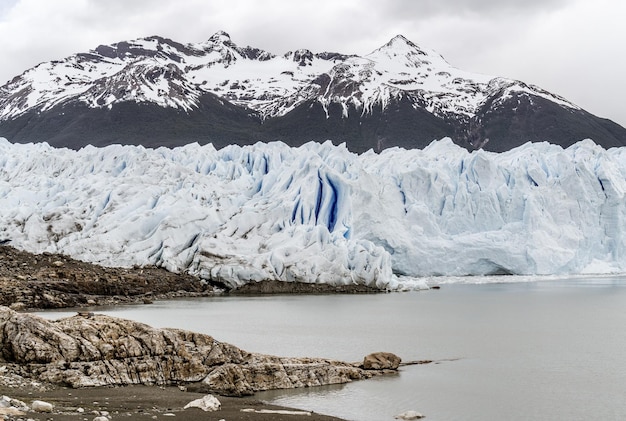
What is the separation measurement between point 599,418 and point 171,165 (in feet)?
76.4

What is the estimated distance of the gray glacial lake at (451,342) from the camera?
8.23 metres

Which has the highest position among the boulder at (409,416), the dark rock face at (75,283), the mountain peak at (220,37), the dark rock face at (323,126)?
the mountain peak at (220,37)

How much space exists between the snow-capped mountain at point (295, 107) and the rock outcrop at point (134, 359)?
Answer: 240ft

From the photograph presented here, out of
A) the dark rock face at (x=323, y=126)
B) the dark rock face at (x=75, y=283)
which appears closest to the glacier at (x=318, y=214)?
the dark rock face at (x=75, y=283)

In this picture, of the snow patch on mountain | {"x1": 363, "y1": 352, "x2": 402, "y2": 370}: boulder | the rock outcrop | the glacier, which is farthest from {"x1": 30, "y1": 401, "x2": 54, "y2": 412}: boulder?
the snow patch on mountain

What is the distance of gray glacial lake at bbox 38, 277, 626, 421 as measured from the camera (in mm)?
8227

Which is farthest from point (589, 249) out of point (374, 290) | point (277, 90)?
point (277, 90)

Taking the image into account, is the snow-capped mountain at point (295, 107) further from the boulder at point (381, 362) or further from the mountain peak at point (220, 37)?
the boulder at point (381, 362)

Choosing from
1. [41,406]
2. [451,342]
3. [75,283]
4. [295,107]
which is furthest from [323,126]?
[41,406]

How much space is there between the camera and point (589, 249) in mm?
30469

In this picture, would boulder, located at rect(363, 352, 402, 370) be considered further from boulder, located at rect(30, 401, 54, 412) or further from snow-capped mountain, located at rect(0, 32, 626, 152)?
snow-capped mountain, located at rect(0, 32, 626, 152)

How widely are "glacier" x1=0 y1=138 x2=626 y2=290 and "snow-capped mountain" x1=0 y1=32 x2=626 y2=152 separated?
50.8 m

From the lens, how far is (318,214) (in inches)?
1043

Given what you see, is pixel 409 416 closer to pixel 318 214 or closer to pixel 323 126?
pixel 318 214
